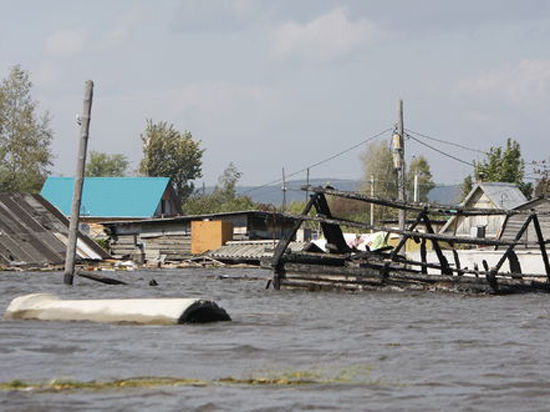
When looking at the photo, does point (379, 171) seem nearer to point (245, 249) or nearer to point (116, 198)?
point (116, 198)

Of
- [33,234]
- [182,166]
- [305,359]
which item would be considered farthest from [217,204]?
[305,359]

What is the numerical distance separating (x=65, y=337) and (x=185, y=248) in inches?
1835

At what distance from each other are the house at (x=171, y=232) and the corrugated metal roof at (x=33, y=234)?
15.1 m

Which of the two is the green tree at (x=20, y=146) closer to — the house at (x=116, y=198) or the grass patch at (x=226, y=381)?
the house at (x=116, y=198)

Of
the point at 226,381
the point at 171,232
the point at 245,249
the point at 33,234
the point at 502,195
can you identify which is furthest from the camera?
the point at 171,232

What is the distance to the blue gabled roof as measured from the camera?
2874 inches

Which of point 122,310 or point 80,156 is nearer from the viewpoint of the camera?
point 122,310

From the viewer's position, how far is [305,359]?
9.74m

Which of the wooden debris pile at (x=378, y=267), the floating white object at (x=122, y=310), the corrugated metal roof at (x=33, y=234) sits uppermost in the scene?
the corrugated metal roof at (x=33, y=234)

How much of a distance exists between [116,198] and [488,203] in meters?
28.4

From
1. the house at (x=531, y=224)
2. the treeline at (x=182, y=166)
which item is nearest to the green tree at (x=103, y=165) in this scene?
the treeline at (x=182, y=166)

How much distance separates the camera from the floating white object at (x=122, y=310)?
12.7 m

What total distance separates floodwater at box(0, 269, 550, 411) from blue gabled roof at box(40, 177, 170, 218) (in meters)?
56.8

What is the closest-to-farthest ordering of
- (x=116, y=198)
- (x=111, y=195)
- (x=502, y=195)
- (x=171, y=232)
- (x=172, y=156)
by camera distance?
(x=502, y=195)
(x=171, y=232)
(x=116, y=198)
(x=111, y=195)
(x=172, y=156)
